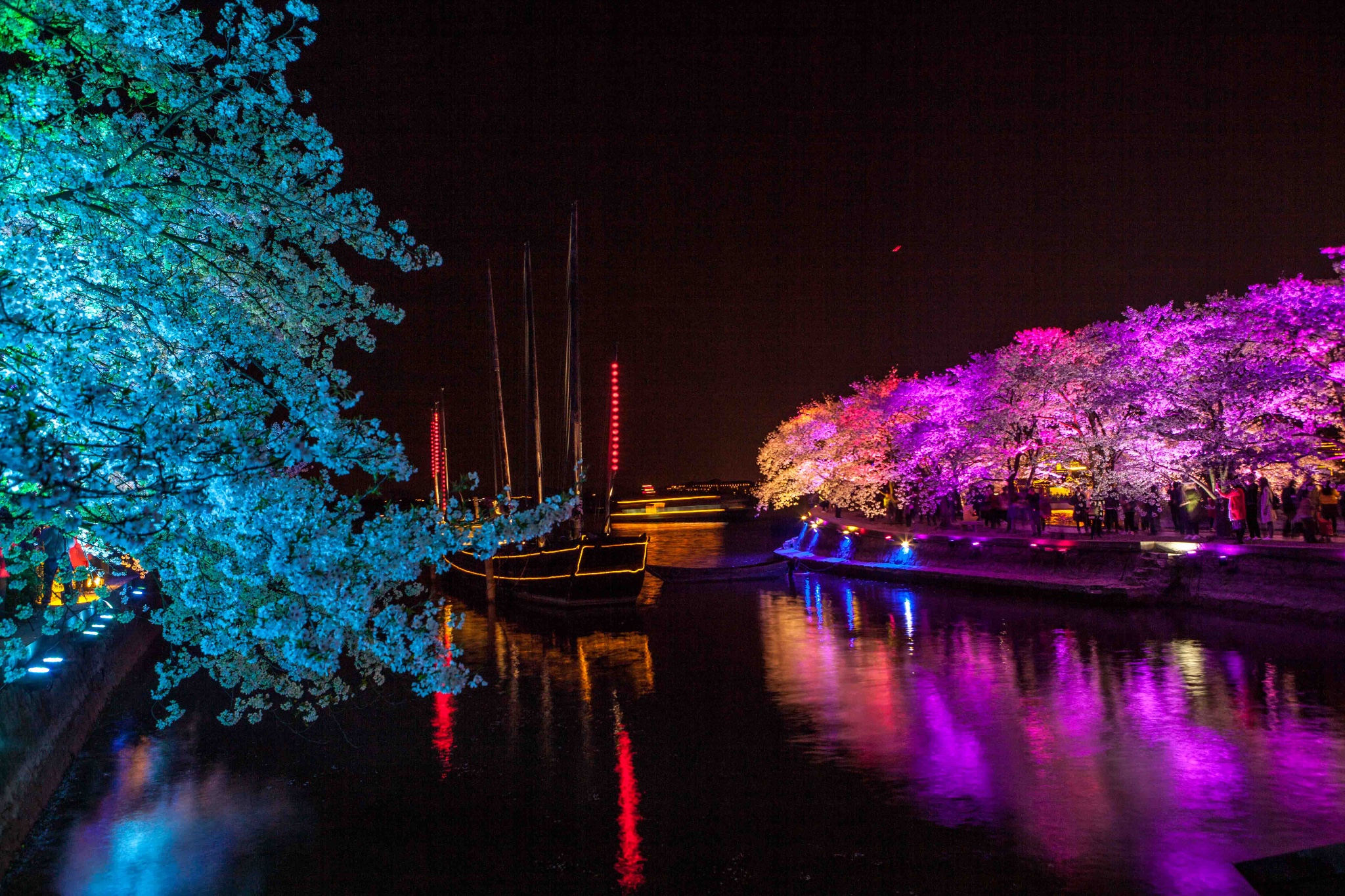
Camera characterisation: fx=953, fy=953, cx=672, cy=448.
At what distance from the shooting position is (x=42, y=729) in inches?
559

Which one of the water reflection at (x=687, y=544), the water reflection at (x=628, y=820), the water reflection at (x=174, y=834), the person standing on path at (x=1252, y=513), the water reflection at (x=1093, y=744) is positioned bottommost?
the water reflection at (x=1093, y=744)

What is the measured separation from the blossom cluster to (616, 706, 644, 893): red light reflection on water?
2226 cm

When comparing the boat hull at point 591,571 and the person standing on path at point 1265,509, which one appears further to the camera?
the boat hull at point 591,571

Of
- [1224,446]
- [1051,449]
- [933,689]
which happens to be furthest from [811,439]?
[933,689]

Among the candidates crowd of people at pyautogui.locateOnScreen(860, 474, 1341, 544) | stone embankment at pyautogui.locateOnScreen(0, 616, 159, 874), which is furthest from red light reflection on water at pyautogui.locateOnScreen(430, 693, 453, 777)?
crowd of people at pyautogui.locateOnScreen(860, 474, 1341, 544)

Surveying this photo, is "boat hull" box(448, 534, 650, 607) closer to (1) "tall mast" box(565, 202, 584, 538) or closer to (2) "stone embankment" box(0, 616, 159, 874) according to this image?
(1) "tall mast" box(565, 202, 584, 538)

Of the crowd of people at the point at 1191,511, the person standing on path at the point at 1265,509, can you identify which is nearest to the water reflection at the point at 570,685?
the crowd of people at the point at 1191,511

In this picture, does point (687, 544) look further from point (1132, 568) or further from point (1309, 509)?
point (1309, 509)

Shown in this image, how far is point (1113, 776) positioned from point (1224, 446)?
66.3 feet

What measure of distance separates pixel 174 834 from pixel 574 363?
2696 centimetres

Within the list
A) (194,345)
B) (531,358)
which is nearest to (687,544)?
(531,358)

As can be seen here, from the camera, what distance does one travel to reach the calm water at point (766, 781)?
10.6 metres

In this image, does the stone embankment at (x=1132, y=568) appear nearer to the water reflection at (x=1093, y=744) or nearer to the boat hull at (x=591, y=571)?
the water reflection at (x=1093, y=744)

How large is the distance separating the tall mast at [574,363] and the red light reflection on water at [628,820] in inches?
801
